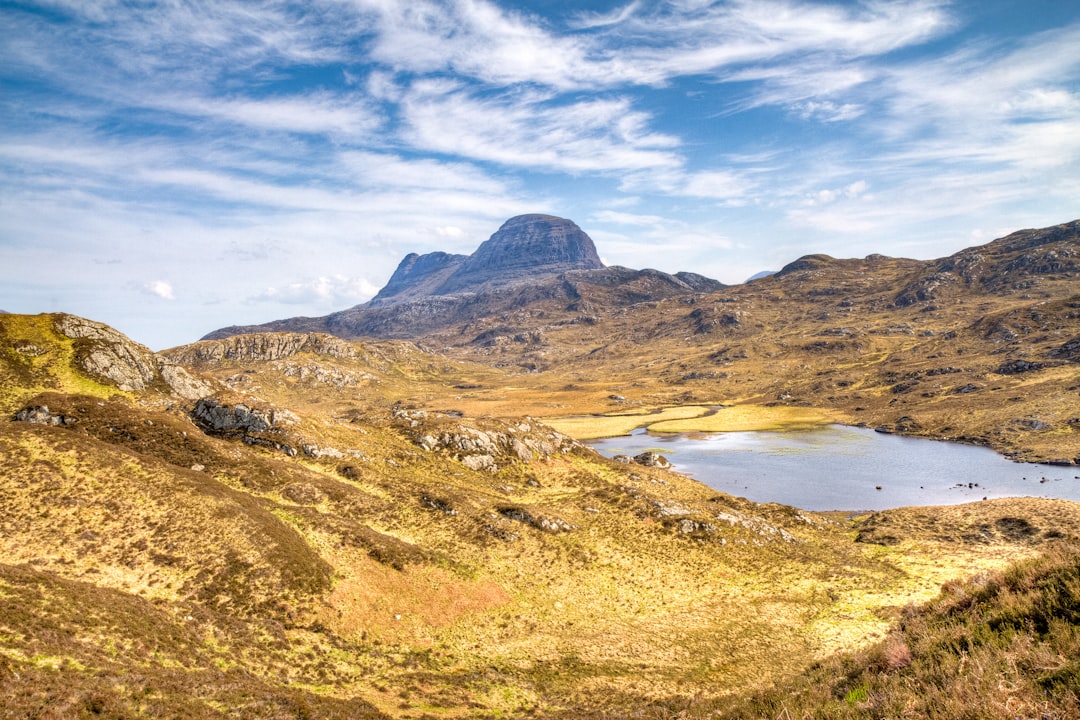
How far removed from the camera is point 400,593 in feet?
123

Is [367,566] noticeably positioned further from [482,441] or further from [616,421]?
[616,421]

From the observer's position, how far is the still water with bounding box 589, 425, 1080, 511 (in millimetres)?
83750

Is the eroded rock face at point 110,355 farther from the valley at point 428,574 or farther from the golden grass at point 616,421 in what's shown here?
the golden grass at point 616,421

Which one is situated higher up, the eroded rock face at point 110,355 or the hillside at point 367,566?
the eroded rock face at point 110,355

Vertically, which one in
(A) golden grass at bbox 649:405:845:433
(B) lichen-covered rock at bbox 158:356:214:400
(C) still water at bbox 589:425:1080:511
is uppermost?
(B) lichen-covered rock at bbox 158:356:214:400

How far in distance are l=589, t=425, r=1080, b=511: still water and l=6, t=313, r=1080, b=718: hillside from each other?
789 inches

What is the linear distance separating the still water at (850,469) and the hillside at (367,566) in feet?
65.8

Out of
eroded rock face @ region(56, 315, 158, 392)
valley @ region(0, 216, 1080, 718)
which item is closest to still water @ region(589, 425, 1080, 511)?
valley @ region(0, 216, 1080, 718)

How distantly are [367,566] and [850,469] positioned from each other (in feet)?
335

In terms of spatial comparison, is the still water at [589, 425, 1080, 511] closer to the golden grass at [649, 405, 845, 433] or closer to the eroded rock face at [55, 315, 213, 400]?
the golden grass at [649, 405, 845, 433]

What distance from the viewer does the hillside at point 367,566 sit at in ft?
82.1

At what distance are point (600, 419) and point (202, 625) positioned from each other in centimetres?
15627

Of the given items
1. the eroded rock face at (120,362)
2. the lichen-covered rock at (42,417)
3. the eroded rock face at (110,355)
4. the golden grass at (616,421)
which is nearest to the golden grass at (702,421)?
the golden grass at (616,421)

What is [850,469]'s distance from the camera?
10306cm
